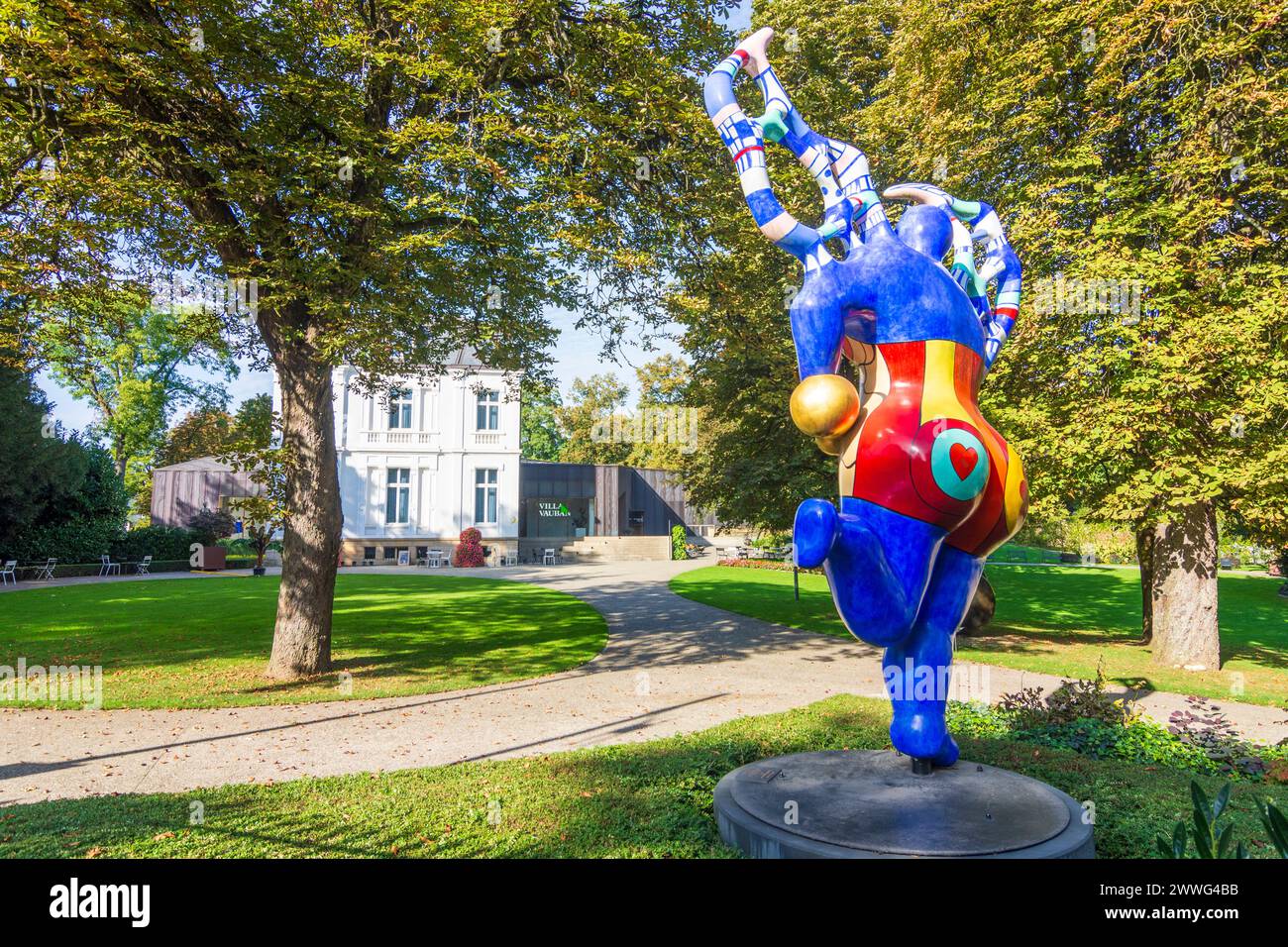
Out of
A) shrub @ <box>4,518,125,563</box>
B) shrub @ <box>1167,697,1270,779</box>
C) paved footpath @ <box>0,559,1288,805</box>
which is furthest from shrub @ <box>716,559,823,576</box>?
shrub @ <box>4,518,125,563</box>

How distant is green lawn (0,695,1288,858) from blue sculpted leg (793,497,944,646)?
187 cm

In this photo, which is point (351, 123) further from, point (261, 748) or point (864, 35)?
point (864, 35)

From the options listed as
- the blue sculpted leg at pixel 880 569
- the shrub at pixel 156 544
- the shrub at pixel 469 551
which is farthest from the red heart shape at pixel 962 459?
the shrub at pixel 156 544

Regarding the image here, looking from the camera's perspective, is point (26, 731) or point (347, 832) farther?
point (26, 731)

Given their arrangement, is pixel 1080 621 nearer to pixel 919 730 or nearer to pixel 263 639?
pixel 919 730

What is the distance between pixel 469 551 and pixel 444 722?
92.0ft

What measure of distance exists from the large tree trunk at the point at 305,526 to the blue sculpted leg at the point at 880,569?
8739mm

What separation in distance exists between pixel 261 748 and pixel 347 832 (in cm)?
309

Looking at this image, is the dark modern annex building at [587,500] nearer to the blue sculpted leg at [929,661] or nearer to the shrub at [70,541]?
the shrub at [70,541]

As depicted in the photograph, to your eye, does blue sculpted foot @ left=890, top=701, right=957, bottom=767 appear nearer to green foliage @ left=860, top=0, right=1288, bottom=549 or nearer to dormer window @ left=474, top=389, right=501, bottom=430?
green foliage @ left=860, top=0, right=1288, bottom=549

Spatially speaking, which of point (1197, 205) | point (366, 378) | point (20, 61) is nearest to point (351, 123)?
point (20, 61)

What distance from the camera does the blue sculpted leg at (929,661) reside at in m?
5.52

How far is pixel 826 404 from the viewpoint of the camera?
17.5 feet

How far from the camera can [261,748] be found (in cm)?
796
